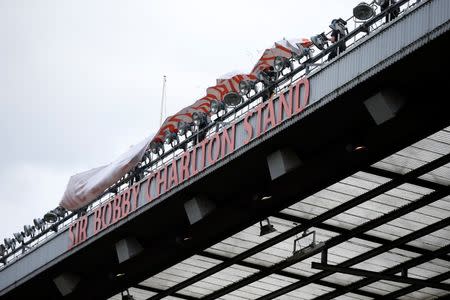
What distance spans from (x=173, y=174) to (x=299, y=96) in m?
7.47

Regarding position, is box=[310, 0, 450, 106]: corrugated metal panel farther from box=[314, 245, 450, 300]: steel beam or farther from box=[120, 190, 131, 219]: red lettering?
box=[314, 245, 450, 300]: steel beam

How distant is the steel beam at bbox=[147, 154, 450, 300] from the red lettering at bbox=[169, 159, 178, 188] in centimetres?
571

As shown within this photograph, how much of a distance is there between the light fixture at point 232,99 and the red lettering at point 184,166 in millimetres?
2551

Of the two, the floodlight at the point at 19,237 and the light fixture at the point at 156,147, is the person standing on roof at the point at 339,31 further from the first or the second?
the floodlight at the point at 19,237

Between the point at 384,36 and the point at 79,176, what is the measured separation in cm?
2044

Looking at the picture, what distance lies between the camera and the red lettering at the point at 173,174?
40.7m

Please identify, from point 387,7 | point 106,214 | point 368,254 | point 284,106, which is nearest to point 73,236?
point 106,214

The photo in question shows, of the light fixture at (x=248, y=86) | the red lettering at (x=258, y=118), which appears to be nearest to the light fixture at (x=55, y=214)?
the light fixture at (x=248, y=86)

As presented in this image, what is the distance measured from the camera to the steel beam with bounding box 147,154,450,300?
38219 millimetres

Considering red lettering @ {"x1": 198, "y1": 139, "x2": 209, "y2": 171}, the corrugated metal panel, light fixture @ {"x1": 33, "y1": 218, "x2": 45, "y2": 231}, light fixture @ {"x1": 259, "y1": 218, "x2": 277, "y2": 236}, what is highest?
light fixture @ {"x1": 33, "y1": 218, "x2": 45, "y2": 231}

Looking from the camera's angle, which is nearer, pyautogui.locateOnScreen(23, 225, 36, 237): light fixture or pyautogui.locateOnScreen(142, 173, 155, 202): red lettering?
pyautogui.locateOnScreen(142, 173, 155, 202): red lettering

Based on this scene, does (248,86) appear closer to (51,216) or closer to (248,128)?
(248,128)

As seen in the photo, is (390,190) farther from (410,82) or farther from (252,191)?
(410,82)

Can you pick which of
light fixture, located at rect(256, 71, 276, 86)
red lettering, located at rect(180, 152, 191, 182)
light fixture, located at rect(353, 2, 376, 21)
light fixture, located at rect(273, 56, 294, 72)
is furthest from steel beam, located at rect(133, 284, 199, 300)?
light fixture, located at rect(353, 2, 376, 21)
